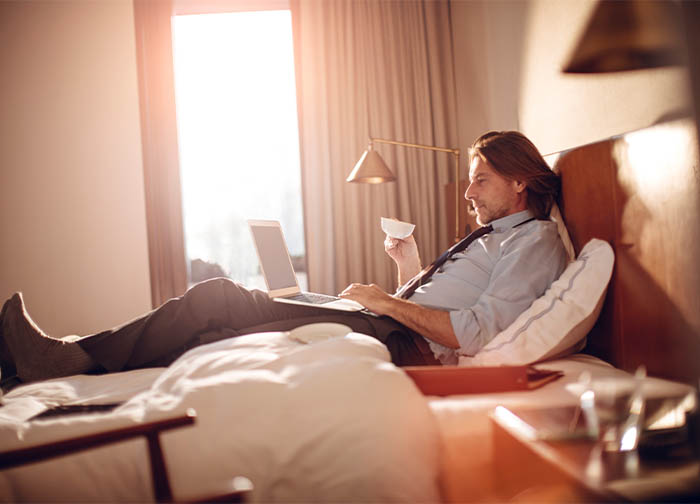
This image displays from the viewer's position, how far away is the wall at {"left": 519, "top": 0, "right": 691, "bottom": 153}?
4.25ft

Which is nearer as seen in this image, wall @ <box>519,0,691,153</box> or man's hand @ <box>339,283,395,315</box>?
wall @ <box>519,0,691,153</box>

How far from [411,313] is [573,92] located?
1016 mm

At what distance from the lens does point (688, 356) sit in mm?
1158

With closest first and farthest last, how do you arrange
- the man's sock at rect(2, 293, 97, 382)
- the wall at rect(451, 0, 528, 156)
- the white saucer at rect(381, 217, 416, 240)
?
1. the man's sock at rect(2, 293, 97, 382)
2. the white saucer at rect(381, 217, 416, 240)
3. the wall at rect(451, 0, 528, 156)

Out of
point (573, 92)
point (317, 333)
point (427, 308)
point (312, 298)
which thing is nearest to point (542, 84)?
point (573, 92)

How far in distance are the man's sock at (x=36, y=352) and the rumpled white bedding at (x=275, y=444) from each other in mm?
584

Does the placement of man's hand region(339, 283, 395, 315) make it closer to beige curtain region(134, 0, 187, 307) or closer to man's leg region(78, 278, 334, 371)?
man's leg region(78, 278, 334, 371)

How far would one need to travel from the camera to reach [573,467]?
65cm

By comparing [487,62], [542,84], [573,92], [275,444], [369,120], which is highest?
[487,62]

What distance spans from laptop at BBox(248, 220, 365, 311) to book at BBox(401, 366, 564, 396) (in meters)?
0.88

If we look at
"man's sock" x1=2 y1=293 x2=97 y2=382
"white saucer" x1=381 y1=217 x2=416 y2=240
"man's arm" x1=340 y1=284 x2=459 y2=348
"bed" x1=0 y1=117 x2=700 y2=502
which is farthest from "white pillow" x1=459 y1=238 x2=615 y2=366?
"man's sock" x1=2 y1=293 x2=97 y2=382

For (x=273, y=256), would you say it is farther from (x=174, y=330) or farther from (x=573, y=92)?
(x=573, y=92)

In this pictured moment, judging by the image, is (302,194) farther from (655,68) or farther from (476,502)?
(476,502)

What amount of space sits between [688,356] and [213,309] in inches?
50.2
